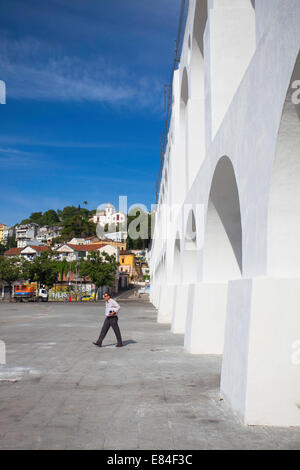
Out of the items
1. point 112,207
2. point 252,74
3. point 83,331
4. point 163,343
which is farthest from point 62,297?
point 112,207

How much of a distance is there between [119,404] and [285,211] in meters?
3.09

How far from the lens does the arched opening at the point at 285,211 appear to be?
464cm

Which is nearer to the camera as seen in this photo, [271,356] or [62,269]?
[271,356]

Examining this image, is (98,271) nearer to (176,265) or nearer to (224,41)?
(176,265)

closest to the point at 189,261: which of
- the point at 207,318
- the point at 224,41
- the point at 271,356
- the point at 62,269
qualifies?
the point at 207,318

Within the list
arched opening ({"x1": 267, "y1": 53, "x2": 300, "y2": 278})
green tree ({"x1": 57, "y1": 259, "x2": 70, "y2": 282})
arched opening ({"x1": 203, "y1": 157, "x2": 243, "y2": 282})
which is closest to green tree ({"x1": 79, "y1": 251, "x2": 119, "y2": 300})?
green tree ({"x1": 57, "y1": 259, "x2": 70, "y2": 282})

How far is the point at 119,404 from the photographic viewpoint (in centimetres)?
520

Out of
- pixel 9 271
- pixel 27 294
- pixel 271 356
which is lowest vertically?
pixel 27 294

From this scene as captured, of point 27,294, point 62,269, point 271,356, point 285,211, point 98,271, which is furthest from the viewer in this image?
point 62,269

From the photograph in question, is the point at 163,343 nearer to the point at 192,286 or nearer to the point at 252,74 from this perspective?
the point at 192,286

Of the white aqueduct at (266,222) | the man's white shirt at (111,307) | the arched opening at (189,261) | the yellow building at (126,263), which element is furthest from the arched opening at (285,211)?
the yellow building at (126,263)

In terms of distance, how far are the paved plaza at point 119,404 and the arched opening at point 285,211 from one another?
→ 177 centimetres
